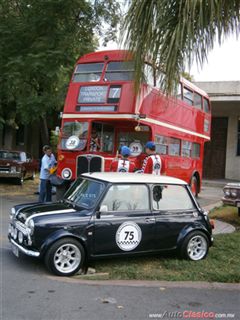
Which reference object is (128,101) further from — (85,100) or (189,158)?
(189,158)

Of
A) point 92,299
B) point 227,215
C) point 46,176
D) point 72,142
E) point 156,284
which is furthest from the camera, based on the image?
point 46,176

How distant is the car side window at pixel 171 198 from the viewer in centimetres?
690

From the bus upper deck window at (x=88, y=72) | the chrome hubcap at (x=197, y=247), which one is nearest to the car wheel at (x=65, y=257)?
the chrome hubcap at (x=197, y=247)

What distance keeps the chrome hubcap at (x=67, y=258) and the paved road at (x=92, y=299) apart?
0.65 ft

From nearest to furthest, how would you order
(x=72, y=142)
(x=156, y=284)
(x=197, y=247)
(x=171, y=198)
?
(x=156, y=284) < (x=171, y=198) < (x=197, y=247) < (x=72, y=142)

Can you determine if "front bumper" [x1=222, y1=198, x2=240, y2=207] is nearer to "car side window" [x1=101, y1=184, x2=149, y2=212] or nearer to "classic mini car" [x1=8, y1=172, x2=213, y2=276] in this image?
"classic mini car" [x1=8, y1=172, x2=213, y2=276]

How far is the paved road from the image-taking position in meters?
4.80

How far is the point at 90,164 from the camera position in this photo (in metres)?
11.9

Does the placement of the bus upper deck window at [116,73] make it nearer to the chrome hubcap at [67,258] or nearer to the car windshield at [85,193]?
the car windshield at [85,193]

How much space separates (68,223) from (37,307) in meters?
1.47

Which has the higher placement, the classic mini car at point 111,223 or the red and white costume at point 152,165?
the red and white costume at point 152,165

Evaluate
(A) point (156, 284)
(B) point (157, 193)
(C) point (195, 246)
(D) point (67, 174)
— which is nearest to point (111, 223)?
(B) point (157, 193)

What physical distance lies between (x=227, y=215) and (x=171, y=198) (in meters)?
5.51

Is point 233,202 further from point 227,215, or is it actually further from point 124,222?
point 124,222
